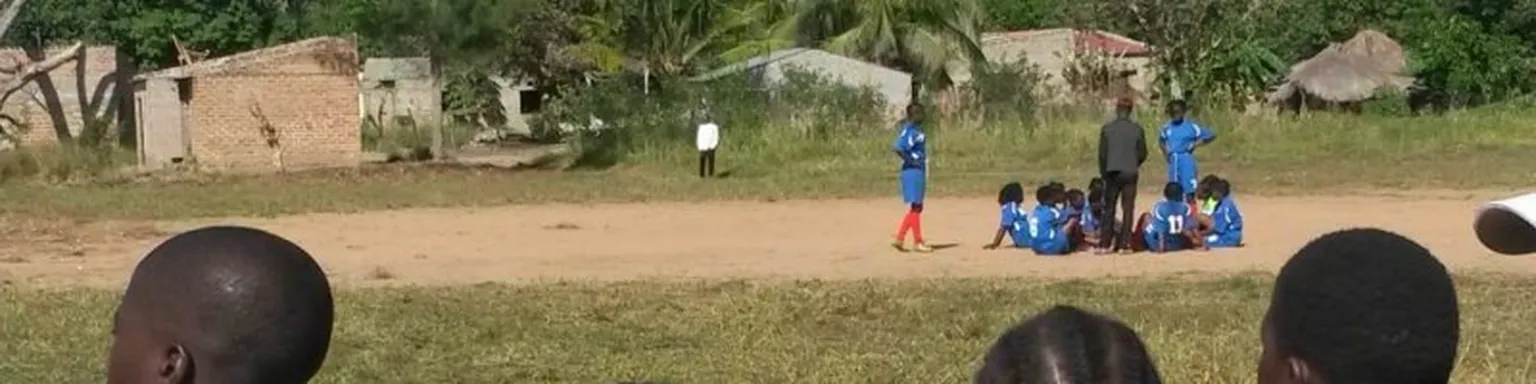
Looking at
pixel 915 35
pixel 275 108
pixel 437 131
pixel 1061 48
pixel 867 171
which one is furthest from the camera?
Result: pixel 1061 48

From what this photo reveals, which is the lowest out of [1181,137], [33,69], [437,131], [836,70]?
[437,131]

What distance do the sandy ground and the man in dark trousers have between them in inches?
16.8

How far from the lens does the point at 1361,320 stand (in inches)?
97.5

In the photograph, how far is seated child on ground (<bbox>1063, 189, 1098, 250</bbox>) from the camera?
52.3 ft

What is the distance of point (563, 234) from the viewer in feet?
61.2

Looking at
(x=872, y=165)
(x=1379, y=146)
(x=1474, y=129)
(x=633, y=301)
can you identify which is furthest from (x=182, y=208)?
(x=1474, y=129)

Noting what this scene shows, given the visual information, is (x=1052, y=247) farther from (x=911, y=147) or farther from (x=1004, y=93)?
(x=1004, y=93)

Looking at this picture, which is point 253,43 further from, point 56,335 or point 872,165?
point 56,335

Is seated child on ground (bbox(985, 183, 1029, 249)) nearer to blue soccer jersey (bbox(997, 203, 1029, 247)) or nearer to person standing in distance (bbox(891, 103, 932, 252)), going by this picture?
blue soccer jersey (bbox(997, 203, 1029, 247))

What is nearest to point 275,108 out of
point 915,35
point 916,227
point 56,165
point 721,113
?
point 56,165

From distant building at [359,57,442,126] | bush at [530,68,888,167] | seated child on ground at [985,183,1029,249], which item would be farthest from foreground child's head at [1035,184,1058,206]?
distant building at [359,57,442,126]

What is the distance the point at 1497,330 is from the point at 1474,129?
21.2 m

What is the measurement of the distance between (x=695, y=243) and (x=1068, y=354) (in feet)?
50.3

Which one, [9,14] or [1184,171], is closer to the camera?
[1184,171]
